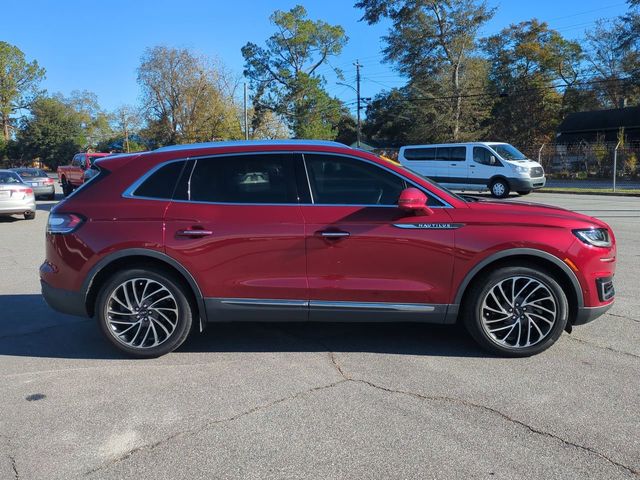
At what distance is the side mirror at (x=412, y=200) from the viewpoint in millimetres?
4102

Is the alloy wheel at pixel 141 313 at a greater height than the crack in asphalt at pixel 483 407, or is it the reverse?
the alloy wheel at pixel 141 313

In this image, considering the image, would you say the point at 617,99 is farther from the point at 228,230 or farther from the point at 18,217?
the point at 228,230

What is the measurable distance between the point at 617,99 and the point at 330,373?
198 ft

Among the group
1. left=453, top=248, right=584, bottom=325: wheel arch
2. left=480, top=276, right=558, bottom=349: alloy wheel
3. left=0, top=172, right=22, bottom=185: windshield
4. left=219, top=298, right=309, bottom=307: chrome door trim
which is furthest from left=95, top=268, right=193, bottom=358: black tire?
left=0, top=172, right=22, bottom=185: windshield

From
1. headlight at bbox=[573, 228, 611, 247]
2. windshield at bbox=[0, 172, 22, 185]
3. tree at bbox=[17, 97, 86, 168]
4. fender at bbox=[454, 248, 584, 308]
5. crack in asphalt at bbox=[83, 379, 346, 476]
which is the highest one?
tree at bbox=[17, 97, 86, 168]

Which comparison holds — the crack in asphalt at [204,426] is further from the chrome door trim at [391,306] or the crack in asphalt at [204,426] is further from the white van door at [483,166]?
the white van door at [483,166]

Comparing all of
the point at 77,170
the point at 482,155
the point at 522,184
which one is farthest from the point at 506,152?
the point at 77,170

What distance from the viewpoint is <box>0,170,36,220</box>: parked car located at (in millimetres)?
14477

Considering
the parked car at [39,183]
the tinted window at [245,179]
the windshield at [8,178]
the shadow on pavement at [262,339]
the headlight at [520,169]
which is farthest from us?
the parked car at [39,183]

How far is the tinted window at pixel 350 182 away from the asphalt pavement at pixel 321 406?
1.31 meters

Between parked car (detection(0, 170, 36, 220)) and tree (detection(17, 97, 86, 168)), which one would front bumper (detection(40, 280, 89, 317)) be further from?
tree (detection(17, 97, 86, 168))

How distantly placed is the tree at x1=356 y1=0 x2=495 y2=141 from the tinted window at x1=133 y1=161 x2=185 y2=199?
148 ft

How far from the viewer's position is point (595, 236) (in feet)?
14.2

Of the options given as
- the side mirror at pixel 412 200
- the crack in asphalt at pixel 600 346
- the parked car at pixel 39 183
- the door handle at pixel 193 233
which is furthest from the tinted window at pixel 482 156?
→ the door handle at pixel 193 233
